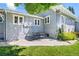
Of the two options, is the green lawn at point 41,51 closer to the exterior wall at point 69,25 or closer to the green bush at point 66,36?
the green bush at point 66,36

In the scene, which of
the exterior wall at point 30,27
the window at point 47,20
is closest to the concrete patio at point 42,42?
the exterior wall at point 30,27

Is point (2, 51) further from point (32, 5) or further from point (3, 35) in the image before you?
point (32, 5)

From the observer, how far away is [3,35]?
19.7 feet

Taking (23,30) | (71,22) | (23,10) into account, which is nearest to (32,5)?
(23,10)

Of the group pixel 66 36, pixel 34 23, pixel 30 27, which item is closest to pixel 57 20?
pixel 66 36

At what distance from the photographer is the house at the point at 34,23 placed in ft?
19.6

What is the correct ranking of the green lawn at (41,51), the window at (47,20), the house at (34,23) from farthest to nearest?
1. the window at (47,20)
2. the house at (34,23)
3. the green lawn at (41,51)

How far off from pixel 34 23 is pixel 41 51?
0.70 meters

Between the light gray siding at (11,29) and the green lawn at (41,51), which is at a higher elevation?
the light gray siding at (11,29)

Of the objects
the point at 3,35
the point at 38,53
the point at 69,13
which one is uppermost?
the point at 69,13

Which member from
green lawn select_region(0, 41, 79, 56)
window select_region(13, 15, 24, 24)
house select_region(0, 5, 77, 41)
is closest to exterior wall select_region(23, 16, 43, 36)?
house select_region(0, 5, 77, 41)

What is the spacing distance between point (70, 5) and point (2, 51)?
75.7 inches

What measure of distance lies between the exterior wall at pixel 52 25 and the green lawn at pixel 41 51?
34 cm

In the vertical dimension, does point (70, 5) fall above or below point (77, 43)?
above
